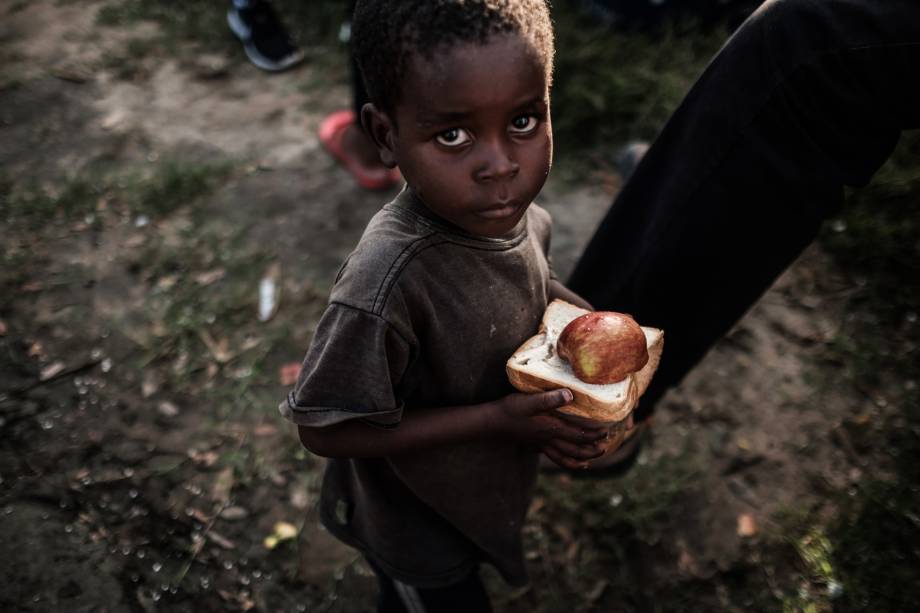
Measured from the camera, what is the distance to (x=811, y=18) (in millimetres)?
1574

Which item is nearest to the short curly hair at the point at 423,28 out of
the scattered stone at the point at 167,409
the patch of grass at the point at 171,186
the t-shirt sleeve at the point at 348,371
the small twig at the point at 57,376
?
the t-shirt sleeve at the point at 348,371

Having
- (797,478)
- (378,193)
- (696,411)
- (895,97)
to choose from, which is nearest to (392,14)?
(895,97)

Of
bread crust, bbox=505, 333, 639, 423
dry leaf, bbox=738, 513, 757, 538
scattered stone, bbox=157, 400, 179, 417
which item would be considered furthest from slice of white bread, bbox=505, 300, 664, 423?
scattered stone, bbox=157, 400, 179, 417

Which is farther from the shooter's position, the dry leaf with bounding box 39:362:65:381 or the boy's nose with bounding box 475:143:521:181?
the dry leaf with bounding box 39:362:65:381

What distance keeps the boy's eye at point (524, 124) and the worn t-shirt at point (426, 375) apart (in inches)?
9.2

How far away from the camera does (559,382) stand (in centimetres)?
129

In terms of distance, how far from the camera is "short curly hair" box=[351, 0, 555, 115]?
0.94m

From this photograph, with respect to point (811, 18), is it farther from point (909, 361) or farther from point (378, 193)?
point (378, 193)

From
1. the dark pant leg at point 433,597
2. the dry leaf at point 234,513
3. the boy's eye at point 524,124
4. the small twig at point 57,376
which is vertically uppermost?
the boy's eye at point 524,124

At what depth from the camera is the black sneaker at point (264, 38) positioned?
15.0ft

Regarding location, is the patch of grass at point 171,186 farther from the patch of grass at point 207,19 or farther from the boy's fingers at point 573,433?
the boy's fingers at point 573,433

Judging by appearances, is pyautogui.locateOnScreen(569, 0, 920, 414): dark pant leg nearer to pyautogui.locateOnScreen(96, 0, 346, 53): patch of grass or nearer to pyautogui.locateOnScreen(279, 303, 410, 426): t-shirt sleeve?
pyautogui.locateOnScreen(279, 303, 410, 426): t-shirt sleeve

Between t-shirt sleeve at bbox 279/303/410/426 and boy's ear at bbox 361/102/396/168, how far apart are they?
310 mm

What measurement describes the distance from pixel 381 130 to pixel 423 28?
0.74ft
